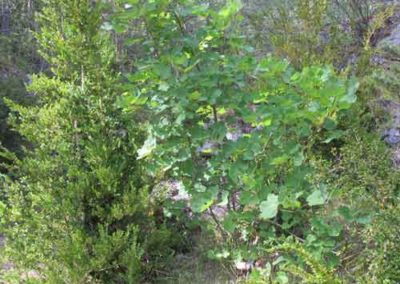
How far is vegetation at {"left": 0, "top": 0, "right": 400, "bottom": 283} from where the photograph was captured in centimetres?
251

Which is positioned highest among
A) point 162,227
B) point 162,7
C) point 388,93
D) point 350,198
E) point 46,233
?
point 162,7

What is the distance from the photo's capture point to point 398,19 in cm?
631

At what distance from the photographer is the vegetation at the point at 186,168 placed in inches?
98.8

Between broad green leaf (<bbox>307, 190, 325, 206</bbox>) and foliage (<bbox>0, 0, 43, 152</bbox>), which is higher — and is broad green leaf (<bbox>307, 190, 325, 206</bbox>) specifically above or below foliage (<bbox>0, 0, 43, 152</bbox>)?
above

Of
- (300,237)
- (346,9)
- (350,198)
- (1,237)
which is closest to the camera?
(350,198)

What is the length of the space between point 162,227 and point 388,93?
1.71 m

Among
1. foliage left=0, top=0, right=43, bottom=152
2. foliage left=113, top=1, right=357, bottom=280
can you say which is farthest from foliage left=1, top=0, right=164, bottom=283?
foliage left=0, top=0, right=43, bottom=152

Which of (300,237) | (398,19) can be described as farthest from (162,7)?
(398,19)

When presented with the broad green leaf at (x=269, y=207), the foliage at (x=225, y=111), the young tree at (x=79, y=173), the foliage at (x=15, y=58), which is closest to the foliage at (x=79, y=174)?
the young tree at (x=79, y=173)

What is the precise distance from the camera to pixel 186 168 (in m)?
2.71

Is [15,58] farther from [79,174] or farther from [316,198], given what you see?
[316,198]

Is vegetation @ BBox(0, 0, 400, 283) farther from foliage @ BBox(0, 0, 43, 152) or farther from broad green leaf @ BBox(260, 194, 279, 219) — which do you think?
foliage @ BBox(0, 0, 43, 152)

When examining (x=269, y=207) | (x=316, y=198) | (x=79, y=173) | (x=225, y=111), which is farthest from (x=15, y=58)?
(x=316, y=198)

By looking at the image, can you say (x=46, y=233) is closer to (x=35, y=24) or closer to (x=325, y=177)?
(x=325, y=177)
